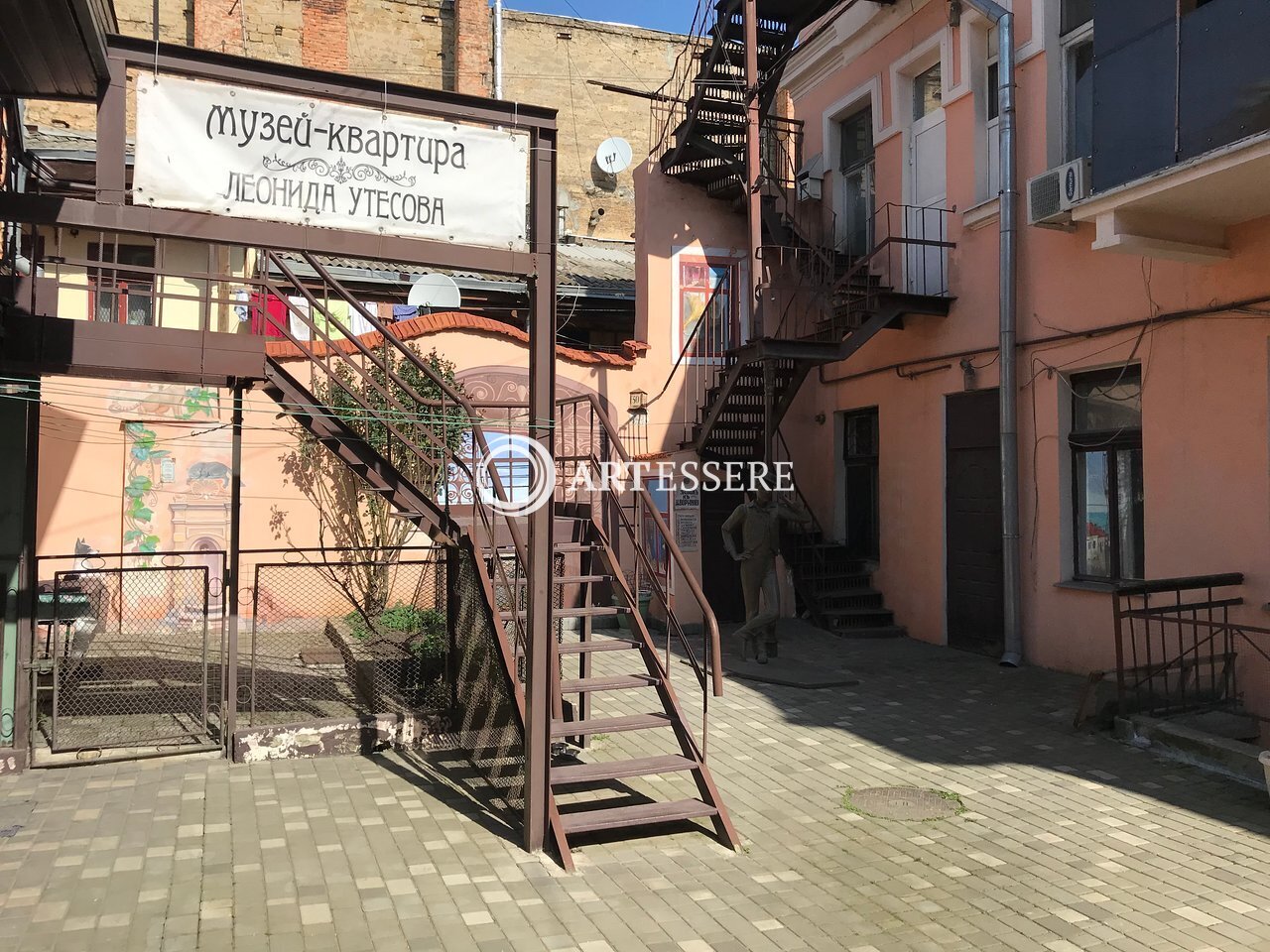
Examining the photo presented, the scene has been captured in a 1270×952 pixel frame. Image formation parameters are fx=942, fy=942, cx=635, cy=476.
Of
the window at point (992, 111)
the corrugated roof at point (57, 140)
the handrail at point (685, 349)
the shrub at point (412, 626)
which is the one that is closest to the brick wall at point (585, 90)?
the handrail at point (685, 349)

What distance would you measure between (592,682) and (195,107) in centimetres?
390

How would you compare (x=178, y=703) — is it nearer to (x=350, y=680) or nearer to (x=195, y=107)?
(x=350, y=680)

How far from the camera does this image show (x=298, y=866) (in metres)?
4.99

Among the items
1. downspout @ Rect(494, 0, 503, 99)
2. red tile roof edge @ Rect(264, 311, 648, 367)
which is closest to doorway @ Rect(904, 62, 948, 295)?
red tile roof edge @ Rect(264, 311, 648, 367)

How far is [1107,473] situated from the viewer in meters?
9.62

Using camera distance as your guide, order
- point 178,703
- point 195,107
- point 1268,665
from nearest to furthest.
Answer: point 195,107 < point 1268,665 < point 178,703

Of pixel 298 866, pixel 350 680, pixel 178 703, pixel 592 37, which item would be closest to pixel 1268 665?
pixel 298 866

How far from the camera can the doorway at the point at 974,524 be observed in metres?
10.7

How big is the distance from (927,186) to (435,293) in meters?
7.17

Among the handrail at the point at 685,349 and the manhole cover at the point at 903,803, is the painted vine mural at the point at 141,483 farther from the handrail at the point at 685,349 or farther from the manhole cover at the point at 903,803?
the manhole cover at the point at 903,803

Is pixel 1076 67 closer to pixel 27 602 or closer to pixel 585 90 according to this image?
pixel 27 602

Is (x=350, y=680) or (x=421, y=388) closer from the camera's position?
(x=350, y=680)

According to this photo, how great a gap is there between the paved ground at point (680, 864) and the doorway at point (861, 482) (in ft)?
20.3

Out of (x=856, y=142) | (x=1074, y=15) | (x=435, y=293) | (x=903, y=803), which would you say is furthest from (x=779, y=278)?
(x=903, y=803)
